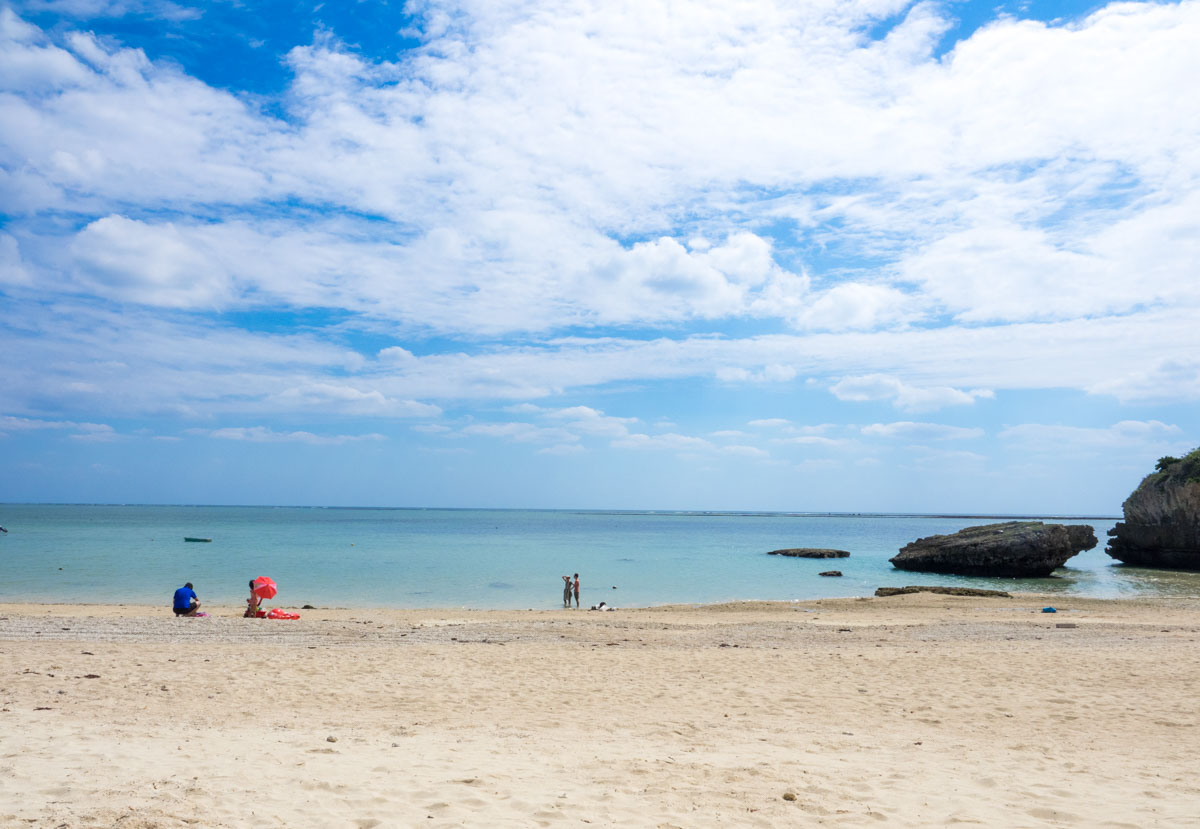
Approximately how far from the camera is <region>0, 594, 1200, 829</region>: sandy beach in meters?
5.92

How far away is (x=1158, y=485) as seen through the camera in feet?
183

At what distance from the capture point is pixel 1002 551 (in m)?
46.3

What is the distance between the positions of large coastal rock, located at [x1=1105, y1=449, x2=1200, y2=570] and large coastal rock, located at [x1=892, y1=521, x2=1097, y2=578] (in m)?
9.59

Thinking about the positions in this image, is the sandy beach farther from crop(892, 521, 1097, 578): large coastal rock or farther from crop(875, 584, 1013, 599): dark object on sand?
crop(892, 521, 1097, 578): large coastal rock

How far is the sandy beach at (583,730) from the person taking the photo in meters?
5.92

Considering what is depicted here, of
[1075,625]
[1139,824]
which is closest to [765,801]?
[1139,824]

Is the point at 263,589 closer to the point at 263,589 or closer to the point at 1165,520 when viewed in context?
the point at 263,589

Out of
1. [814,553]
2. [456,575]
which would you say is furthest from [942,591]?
[814,553]

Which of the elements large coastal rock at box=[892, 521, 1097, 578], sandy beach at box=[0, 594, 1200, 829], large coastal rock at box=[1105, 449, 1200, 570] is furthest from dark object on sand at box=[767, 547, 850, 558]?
sandy beach at box=[0, 594, 1200, 829]

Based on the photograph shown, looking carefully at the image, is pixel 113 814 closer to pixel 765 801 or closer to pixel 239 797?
pixel 239 797

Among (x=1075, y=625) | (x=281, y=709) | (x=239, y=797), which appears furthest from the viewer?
(x=1075, y=625)

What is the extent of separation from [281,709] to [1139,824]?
9204 millimetres

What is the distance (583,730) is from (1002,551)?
45.7m

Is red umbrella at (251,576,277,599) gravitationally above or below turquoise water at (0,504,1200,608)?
above
